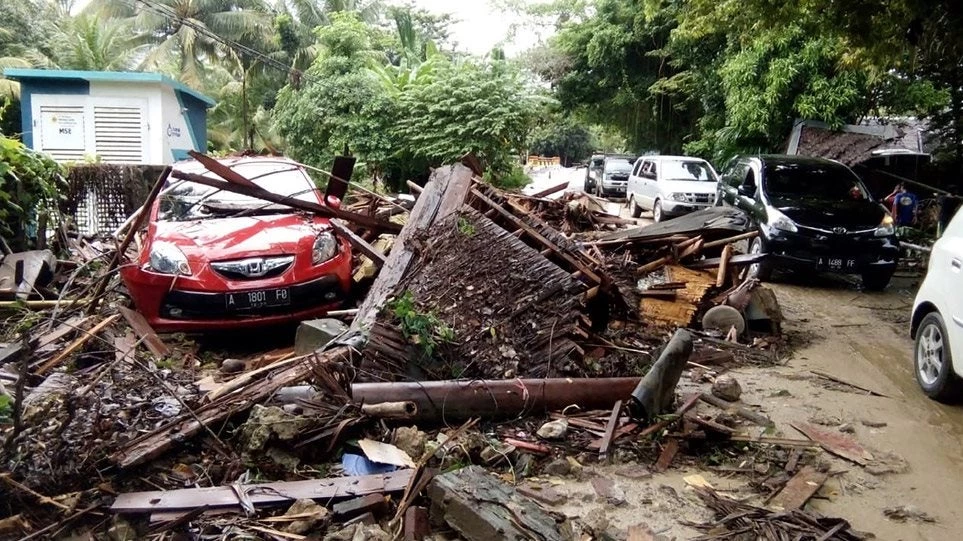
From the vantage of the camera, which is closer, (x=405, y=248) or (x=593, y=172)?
(x=405, y=248)

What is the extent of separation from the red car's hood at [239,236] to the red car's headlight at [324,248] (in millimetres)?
68

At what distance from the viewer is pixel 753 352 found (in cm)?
648

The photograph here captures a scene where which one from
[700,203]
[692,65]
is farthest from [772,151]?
[692,65]

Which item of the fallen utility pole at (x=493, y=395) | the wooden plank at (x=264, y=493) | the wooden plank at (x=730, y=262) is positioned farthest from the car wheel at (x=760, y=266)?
the wooden plank at (x=264, y=493)

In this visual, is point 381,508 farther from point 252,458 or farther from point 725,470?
point 725,470

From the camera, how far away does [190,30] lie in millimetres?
29359

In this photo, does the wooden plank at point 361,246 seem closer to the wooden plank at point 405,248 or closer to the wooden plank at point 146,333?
the wooden plank at point 405,248

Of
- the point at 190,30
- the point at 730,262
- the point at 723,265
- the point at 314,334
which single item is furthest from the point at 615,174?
the point at 314,334

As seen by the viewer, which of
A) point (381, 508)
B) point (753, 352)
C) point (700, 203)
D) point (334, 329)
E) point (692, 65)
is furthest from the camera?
point (692, 65)

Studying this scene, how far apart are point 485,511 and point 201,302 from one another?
3.75m

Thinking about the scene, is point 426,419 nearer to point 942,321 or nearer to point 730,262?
point 942,321

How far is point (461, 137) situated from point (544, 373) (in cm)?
1379

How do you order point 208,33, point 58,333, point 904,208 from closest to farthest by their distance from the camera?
1. point 58,333
2. point 904,208
3. point 208,33

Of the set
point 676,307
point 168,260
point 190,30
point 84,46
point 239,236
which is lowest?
point 676,307
